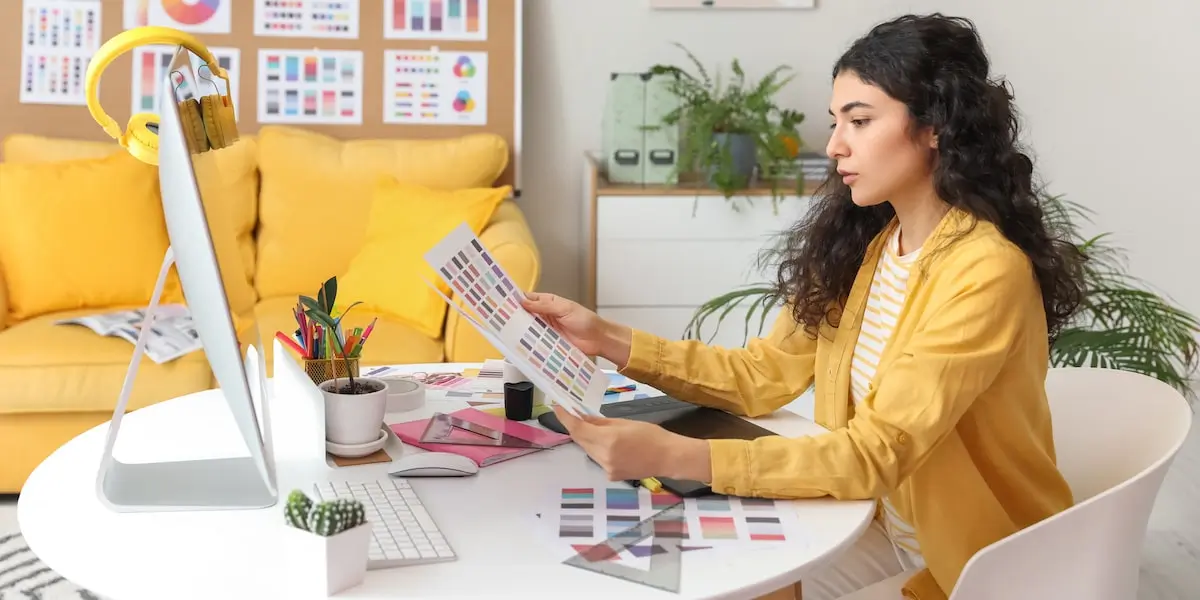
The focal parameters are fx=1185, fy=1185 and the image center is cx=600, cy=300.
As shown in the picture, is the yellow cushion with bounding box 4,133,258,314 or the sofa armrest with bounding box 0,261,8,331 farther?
the yellow cushion with bounding box 4,133,258,314

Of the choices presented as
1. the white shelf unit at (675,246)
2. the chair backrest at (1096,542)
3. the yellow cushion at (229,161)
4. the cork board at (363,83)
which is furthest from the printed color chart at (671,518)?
the cork board at (363,83)

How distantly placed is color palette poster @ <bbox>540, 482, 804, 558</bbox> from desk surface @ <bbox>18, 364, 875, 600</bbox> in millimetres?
20

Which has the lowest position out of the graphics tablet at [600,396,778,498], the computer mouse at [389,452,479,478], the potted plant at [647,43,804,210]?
the computer mouse at [389,452,479,478]

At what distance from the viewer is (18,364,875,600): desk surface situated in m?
1.13

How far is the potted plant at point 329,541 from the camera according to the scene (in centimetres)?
108

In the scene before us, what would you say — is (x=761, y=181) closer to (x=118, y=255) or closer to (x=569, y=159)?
(x=569, y=159)

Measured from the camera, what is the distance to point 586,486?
141 cm

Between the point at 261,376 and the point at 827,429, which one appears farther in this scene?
the point at 827,429

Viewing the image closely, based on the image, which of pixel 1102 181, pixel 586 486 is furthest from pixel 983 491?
pixel 1102 181

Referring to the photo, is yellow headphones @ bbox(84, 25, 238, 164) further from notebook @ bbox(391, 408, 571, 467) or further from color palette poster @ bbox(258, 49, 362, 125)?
color palette poster @ bbox(258, 49, 362, 125)

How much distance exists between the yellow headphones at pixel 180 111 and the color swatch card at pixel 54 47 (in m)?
2.40

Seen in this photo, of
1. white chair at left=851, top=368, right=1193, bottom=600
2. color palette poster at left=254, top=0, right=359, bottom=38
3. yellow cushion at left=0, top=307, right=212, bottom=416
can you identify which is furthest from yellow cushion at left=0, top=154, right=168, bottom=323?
white chair at left=851, top=368, right=1193, bottom=600

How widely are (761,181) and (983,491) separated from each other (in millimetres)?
2355

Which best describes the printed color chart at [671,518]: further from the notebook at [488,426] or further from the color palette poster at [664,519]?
the notebook at [488,426]
